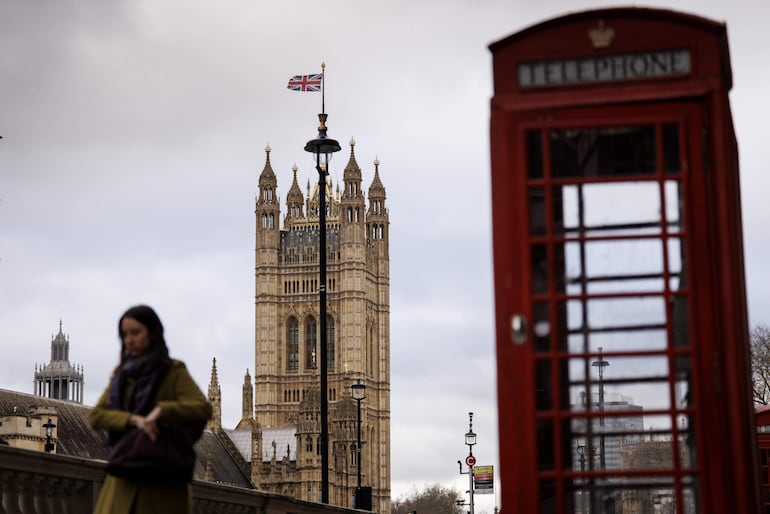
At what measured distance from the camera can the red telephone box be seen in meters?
7.05

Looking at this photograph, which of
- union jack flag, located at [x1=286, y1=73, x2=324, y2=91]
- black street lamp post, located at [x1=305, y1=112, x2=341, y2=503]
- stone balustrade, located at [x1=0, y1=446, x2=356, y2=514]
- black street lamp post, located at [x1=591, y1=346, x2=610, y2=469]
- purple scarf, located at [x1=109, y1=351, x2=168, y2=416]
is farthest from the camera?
union jack flag, located at [x1=286, y1=73, x2=324, y2=91]

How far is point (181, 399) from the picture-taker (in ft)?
21.3

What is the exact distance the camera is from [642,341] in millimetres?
7402

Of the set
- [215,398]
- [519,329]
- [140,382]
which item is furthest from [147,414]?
[215,398]

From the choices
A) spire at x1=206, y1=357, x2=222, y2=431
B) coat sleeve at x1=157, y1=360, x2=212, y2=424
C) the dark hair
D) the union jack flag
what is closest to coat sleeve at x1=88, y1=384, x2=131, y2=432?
coat sleeve at x1=157, y1=360, x2=212, y2=424

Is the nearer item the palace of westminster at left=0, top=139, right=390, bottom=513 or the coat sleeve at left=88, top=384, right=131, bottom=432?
the coat sleeve at left=88, top=384, right=131, bottom=432

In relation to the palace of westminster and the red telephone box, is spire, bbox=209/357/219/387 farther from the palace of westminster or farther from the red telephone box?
the red telephone box

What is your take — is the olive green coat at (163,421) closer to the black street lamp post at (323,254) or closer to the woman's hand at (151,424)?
the woman's hand at (151,424)

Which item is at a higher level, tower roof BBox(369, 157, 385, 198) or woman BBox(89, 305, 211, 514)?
tower roof BBox(369, 157, 385, 198)

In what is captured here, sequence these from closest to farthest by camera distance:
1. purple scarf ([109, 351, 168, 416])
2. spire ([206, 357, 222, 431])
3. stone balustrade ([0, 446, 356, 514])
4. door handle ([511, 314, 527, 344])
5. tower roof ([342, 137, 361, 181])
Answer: purple scarf ([109, 351, 168, 416]) < door handle ([511, 314, 527, 344]) < stone balustrade ([0, 446, 356, 514]) < spire ([206, 357, 222, 431]) < tower roof ([342, 137, 361, 181])

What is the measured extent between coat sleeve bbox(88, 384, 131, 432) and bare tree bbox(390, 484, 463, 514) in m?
134

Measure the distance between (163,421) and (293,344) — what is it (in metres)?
116

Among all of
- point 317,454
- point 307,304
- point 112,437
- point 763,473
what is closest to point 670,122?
point 112,437

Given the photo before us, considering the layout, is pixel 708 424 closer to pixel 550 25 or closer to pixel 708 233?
pixel 708 233
